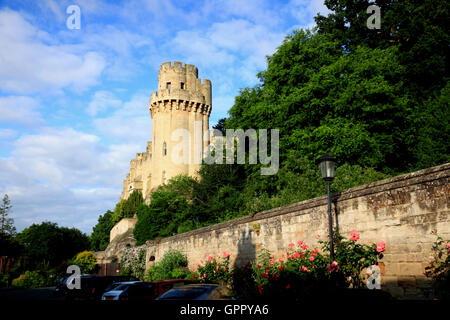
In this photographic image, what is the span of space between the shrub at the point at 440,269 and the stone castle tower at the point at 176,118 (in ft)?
139

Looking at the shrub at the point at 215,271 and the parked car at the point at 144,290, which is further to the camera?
the shrub at the point at 215,271

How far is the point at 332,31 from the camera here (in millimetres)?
27625

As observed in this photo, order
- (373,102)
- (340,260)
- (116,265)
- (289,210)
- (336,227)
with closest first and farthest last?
(340,260) < (336,227) < (289,210) < (373,102) < (116,265)

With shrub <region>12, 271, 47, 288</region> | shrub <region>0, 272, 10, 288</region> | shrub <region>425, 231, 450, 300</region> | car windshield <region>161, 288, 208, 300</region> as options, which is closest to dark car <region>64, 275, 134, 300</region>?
car windshield <region>161, 288, 208, 300</region>

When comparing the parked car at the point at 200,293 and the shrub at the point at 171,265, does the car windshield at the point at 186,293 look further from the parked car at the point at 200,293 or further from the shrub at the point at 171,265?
the shrub at the point at 171,265

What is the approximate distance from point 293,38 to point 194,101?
28.6 metres

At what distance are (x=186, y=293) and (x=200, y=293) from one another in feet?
1.26

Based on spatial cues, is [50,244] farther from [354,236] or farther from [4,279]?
[354,236]

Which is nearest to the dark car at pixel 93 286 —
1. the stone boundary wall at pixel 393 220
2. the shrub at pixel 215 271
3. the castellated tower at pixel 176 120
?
the shrub at pixel 215 271

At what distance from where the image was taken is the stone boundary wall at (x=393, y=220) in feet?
→ 25.7

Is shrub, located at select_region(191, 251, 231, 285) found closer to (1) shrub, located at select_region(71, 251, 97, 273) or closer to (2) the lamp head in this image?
(2) the lamp head

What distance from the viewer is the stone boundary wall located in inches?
309
